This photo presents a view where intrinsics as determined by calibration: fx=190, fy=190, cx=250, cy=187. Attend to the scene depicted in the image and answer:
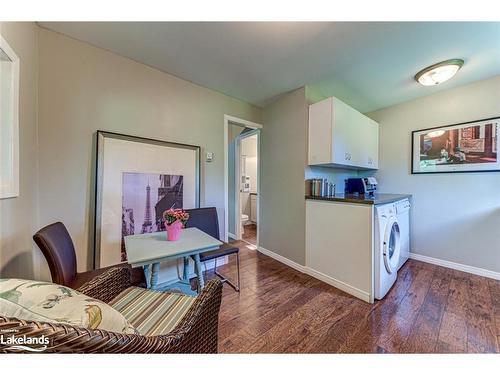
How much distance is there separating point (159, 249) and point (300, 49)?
80.0 inches

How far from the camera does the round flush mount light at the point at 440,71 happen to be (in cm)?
185

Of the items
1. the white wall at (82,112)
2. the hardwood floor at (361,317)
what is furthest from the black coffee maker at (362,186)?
the white wall at (82,112)

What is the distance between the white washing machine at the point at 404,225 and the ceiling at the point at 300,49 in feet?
4.88

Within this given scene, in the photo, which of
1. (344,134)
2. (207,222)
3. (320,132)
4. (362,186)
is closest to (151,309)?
(207,222)

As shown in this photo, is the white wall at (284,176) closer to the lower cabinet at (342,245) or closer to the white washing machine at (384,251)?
the lower cabinet at (342,245)

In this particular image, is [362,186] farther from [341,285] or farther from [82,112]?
[82,112]

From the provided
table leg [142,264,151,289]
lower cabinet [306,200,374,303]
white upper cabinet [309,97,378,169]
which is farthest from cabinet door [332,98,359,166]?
table leg [142,264,151,289]

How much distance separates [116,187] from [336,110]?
2.42 meters

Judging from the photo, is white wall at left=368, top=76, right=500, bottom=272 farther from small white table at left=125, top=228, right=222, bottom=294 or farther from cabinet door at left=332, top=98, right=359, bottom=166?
small white table at left=125, top=228, right=222, bottom=294

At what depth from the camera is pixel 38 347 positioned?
451 mm
